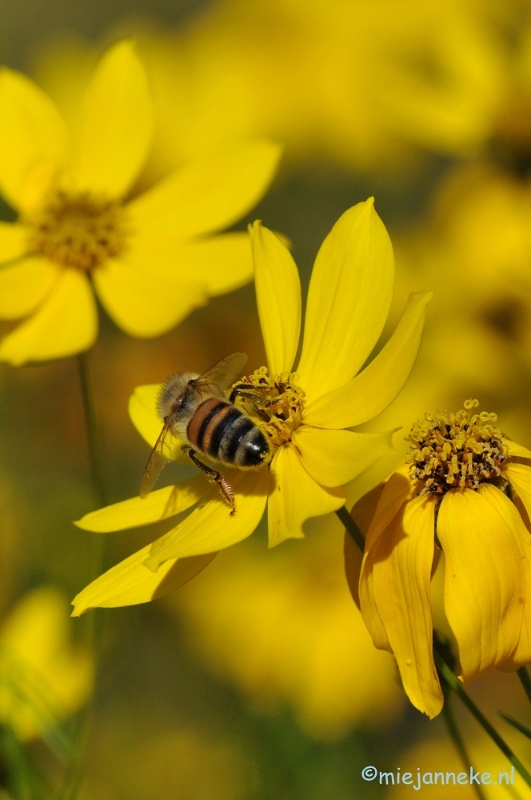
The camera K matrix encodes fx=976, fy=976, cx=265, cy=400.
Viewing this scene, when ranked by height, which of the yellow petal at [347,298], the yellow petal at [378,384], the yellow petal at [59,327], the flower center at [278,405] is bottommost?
the yellow petal at [378,384]

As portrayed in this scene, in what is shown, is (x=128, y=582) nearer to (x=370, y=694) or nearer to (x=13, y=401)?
(x=370, y=694)

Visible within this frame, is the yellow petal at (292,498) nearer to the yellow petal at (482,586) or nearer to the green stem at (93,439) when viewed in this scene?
the yellow petal at (482,586)

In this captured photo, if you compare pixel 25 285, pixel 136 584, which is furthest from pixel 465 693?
pixel 25 285

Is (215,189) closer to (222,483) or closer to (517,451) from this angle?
(222,483)

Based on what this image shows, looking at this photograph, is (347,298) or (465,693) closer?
(465,693)

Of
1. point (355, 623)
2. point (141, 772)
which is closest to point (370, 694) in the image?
point (355, 623)

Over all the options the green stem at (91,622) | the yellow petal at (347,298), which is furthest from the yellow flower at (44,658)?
the yellow petal at (347,298)
